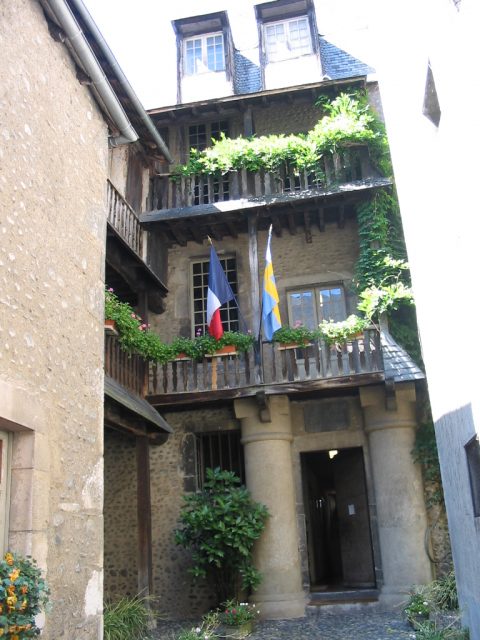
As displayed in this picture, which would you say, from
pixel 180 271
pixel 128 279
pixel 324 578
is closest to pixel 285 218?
pixel 180 271

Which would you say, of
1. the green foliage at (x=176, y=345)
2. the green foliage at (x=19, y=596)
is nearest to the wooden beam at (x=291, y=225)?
the green foliage at (x=176, y=345)

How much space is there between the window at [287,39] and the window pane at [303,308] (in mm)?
4863

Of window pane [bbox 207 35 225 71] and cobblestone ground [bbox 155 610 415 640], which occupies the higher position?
window pane [bbox 207 35 225 71]

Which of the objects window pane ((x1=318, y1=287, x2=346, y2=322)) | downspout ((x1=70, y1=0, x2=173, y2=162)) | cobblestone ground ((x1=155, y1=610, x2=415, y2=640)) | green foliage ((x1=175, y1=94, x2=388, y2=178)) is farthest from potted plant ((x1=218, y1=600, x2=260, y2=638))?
green foliage ((x1=175, y1=94, x2=388, y2=178))

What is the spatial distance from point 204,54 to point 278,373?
7009mm

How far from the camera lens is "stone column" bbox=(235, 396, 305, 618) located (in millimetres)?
10016

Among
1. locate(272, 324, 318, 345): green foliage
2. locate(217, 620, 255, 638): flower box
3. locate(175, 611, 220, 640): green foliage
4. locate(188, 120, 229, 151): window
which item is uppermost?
locate(188, 120, 229, 151): window

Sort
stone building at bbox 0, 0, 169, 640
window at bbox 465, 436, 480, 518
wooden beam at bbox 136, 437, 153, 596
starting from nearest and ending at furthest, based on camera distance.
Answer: stone building at bbox 0, 0, 169, 640 → window at bbox 465, 436, 480, 518 → wooden beam at bbox 136, 437, 153, 596

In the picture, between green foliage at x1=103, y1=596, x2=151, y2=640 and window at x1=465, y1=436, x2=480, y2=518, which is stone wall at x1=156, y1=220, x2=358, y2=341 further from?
window at x1=465, y1=436, x2=480, y2=518

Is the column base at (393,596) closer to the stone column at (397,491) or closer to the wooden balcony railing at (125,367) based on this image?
the stone column at (397,491)

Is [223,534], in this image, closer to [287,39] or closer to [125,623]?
[125,623]

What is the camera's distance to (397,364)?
1009 cm

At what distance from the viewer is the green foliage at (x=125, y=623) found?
755 cm

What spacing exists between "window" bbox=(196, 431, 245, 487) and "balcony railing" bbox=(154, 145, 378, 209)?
394 cm
